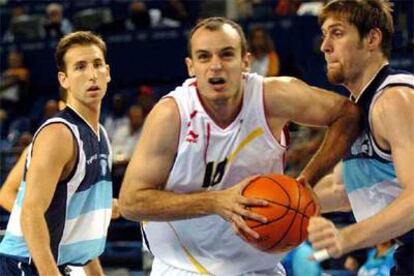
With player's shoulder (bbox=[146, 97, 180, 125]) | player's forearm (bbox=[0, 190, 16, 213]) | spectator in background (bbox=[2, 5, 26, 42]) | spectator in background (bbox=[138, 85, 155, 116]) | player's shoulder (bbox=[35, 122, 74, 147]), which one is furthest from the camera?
Answer: spectator in background (bbox=[2, 5, 26, 42])

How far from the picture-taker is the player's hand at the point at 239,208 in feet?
12.6

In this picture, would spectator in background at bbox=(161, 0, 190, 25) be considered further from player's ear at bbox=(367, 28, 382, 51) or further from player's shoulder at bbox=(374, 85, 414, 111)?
player's shoulder at bbox=(374, 85, 414, 111)

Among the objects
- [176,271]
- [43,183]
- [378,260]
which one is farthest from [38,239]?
[378,260]

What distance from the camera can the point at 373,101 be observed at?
163 inches

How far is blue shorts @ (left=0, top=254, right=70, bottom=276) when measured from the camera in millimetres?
4746

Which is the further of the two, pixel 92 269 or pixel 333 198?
pixel 92 269

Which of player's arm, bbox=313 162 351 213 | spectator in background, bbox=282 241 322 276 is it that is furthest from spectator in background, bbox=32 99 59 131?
player's arm, bbox=313 162 351 213

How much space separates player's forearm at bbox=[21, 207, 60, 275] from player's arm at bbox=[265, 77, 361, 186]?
3.93ft

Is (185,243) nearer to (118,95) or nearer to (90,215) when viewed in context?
(90,215)

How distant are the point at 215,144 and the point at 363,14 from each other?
0.89 meters

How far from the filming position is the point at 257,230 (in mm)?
3881

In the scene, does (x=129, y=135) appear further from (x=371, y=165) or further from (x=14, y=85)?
(x=371, y=165)

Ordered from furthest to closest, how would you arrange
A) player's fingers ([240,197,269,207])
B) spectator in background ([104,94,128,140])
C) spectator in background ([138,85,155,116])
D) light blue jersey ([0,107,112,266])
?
spectator in background ([104,94,128,140]) → spectator in background ([138,85,155,116]) → light blue jersey ([0,107,112,266]) → player's fingers ([240,197,269,207])

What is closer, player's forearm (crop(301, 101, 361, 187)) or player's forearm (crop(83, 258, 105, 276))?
player's forearm (crop(301, 101, 361, 187))
